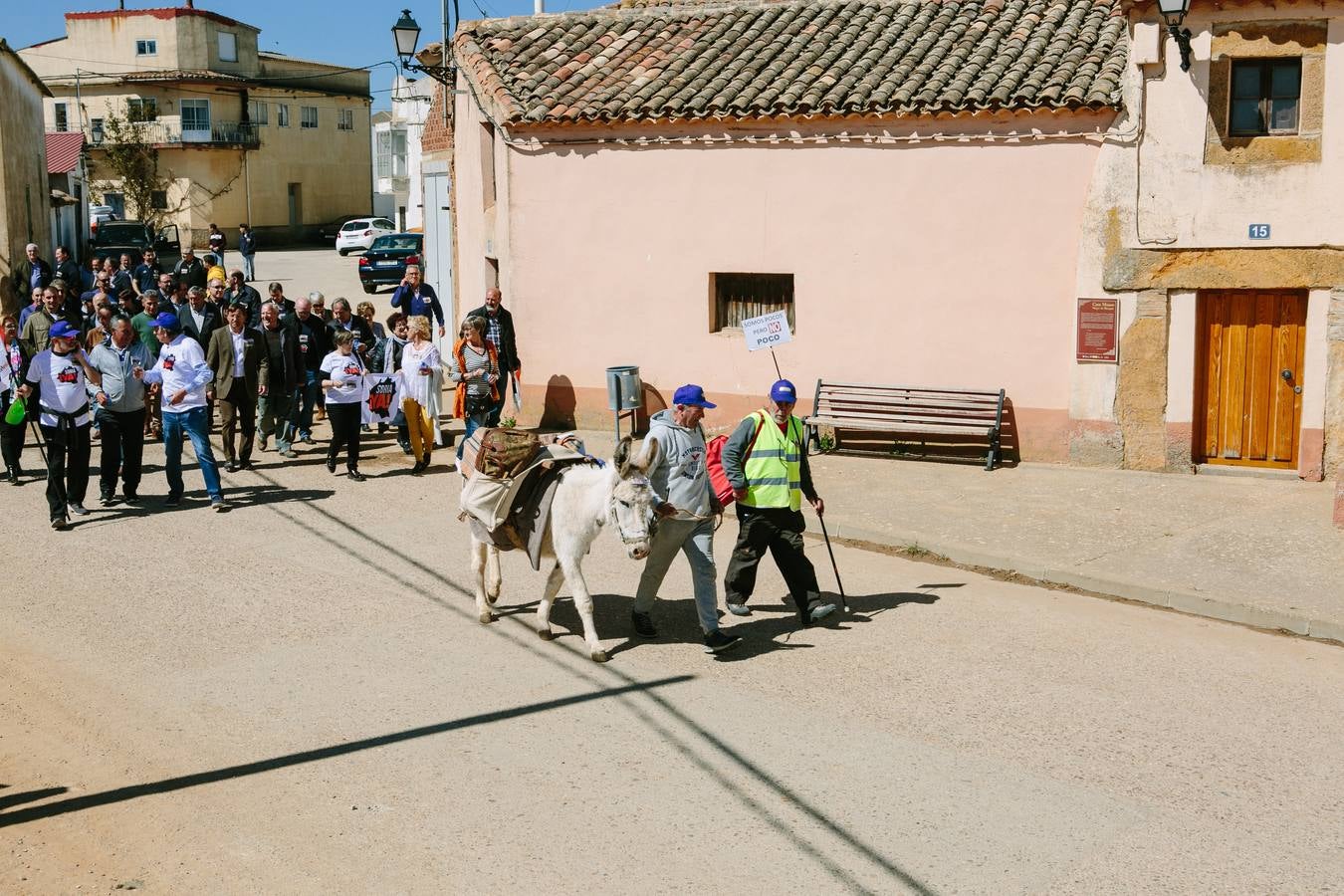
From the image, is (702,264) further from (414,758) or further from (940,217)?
(414,758)

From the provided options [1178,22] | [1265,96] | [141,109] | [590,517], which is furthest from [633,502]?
[141,109]

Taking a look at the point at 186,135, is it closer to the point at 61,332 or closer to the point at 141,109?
the point at 141,109

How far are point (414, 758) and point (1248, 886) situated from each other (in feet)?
13.1

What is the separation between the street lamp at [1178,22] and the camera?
46.8ft

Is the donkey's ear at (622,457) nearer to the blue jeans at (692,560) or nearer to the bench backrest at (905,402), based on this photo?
the blue jeans at (692,560)

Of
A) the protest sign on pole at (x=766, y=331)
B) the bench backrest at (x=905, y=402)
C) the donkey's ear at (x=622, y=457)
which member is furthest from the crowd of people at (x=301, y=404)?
the bench backrest at (x=905, y=402)

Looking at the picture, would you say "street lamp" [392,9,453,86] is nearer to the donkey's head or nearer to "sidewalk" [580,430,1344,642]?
"sidewalk" [580,430,1344,642]

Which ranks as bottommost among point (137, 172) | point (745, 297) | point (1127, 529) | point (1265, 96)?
point (1127, 529)

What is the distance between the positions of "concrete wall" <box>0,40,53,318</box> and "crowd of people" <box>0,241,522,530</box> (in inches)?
238

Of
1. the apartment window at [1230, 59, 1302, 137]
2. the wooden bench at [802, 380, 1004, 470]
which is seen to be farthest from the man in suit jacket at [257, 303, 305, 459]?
the apartment window at [1230, 59, 1302, 137]

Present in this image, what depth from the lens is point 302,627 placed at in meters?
9.91

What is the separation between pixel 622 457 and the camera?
8.77 meters

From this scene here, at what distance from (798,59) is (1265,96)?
5.58m

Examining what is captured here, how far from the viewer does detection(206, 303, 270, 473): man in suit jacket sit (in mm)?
15477
